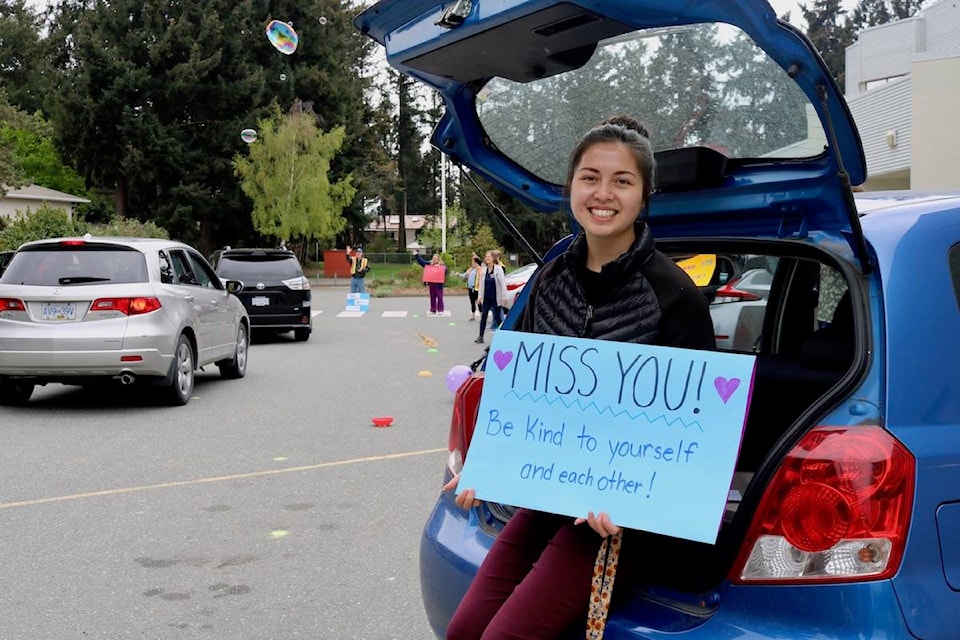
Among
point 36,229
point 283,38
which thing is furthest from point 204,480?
point 36,229

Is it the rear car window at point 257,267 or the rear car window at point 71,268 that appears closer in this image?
the rear car window at point 71,268

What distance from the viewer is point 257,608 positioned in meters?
4.38

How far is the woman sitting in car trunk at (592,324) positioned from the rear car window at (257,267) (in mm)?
15510

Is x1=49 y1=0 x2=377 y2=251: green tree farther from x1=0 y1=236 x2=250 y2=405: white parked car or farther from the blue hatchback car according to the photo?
the blue hatchback car

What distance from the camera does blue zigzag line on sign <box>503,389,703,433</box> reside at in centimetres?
234

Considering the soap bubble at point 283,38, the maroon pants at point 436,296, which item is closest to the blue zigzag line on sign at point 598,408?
the soap bubble at point 283,38

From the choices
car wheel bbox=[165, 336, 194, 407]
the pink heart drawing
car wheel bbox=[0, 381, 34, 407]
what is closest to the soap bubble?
car wheel bbox=[165, 336, 194, 407]

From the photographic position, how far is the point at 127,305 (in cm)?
942

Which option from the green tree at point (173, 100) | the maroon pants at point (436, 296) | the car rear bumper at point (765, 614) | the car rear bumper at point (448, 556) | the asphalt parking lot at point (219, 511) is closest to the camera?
the car rear bumper at point (765, 614)

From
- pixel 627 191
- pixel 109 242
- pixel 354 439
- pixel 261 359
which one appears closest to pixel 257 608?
pixel 627 191

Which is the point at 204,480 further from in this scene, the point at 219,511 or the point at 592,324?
the point at 592,324

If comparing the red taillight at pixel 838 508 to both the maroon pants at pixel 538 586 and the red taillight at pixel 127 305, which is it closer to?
the maroon pants at pixel 538 586

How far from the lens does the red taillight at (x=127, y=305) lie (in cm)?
936

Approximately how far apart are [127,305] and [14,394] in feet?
5.72
